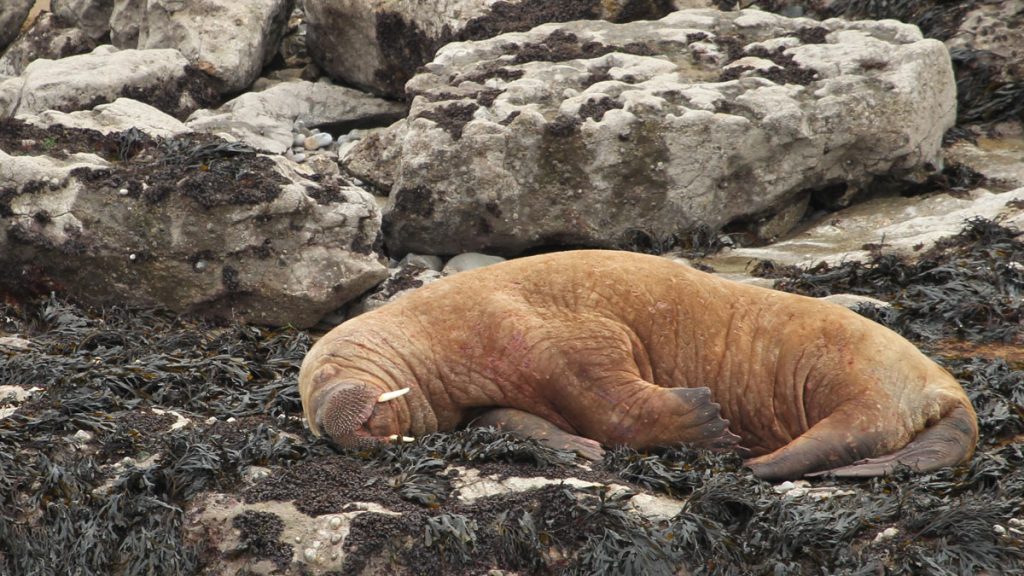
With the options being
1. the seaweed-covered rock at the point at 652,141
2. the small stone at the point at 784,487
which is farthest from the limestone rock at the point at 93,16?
the small stone at the point at 784,487

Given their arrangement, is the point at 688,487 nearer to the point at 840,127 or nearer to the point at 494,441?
the point at 494,441

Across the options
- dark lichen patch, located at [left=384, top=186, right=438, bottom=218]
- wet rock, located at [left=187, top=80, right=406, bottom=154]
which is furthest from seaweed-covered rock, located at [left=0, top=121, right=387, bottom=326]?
wet rock, located at [left=187, top=80, right=406, bottom=154]

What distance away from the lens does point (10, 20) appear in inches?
797

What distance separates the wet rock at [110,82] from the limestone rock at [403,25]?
1773 millimetres

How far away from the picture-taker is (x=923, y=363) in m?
7.70

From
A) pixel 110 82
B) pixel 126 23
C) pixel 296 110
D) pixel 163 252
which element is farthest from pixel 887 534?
pixel 126 23

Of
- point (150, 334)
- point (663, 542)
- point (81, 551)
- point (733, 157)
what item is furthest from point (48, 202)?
point (663, 542)

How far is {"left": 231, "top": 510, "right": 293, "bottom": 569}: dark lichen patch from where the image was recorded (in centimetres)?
635

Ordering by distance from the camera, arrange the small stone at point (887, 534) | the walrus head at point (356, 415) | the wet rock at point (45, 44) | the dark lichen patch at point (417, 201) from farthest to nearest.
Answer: the wet rock at point (45, 44), the dark lichen patch at point (417, 201), the walrus head at point (356, 415), the small stone at point (887, 534)

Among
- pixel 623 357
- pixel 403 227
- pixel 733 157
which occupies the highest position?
pixel 623 357

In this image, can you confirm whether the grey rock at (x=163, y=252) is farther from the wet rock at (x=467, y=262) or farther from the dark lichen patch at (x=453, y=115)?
the dark lichen patch at (x=453, y=115)

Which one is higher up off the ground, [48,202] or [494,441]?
[494,441]

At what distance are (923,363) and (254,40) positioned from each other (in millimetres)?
11200

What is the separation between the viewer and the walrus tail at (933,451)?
708cm
